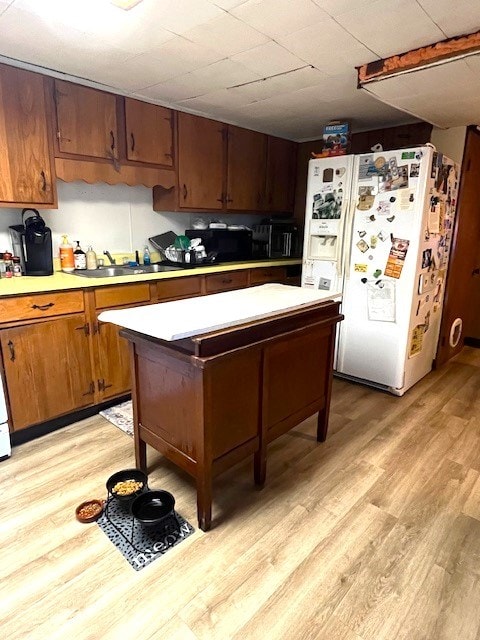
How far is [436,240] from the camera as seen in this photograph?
9.66 feet

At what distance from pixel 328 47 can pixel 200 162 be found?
5.08 feet

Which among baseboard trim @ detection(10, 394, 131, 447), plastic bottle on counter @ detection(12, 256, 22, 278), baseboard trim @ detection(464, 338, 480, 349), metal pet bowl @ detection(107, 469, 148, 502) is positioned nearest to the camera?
metal pet bowl @ detection(107, 469, 148, 502)

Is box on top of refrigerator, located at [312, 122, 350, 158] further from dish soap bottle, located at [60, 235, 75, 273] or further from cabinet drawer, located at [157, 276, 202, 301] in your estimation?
dish soap bottle, located at [60, 235, 75, 273]

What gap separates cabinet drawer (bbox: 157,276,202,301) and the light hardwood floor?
41.8 inches

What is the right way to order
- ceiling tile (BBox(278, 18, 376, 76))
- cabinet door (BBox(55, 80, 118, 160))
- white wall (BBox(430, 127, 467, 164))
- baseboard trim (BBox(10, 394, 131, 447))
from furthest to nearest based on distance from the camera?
white wall (BBox(430, 127, 467, 164)) → cabinet door (BBox(55, 80, 118, 160)) → baseboard trim (BBox(10, 394, 131, 447)) → ceiling tile (BBox(278, 18, 376, 76))

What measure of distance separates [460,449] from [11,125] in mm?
3340

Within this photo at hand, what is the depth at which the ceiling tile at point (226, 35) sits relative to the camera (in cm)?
177

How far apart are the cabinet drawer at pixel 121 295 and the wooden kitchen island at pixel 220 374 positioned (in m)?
0.79

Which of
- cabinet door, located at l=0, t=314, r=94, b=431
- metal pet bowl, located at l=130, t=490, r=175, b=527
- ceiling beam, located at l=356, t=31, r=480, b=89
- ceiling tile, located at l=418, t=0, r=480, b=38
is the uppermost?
ceiling tile, located at l=418, t=0, r=480, b=38

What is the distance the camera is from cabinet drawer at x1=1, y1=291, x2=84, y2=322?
2.12m

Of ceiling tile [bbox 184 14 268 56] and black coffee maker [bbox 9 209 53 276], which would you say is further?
black coffee maker [bbox 9 209 53 276]

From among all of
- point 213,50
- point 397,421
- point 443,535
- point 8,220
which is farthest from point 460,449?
point 8,220

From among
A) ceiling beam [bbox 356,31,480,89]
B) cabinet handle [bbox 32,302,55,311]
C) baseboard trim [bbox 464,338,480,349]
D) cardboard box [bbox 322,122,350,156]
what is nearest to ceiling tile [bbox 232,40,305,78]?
ceiling beam [bbox 356,31,480,89]

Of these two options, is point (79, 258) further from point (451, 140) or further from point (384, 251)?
point (451, 140)
